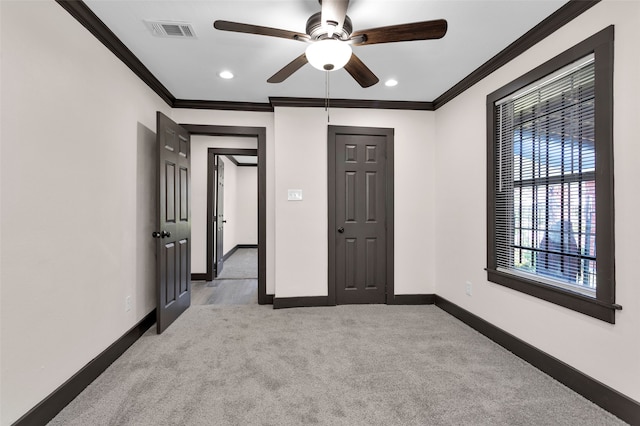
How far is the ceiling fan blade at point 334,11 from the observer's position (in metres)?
1.55

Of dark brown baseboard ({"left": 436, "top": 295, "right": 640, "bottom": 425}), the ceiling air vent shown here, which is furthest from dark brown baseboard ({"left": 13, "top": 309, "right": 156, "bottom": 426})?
dark brown baseboard ({"left": 436, "top": 295, "right": 640, "bottom": 425})

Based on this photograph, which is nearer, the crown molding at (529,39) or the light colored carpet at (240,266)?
the crown molding at (529,39)

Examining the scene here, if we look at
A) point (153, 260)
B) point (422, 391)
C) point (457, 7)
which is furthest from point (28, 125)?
point (422, 391)

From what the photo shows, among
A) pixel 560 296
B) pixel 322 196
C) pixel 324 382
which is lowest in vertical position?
pixel 324 382

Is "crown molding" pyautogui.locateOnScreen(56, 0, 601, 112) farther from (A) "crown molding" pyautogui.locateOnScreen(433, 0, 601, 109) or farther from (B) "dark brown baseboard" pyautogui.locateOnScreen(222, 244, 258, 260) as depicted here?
(B) "dark brown baseboard" pyautogui.locateOnScreen(222, 244, 258, 260)

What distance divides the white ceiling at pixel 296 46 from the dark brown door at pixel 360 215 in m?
0.58

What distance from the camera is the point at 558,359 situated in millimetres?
2090

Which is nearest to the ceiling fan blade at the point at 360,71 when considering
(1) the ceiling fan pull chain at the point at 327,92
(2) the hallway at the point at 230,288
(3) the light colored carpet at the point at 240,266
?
(1) the ceiling fan pull chain at the point at 327,92

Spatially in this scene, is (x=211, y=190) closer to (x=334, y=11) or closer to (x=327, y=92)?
(x=327, y=92)

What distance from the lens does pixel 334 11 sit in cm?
161

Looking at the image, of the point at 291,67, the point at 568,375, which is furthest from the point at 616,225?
the point at 291,67

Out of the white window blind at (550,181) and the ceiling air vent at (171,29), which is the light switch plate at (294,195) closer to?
the ceiling air vent at (171,29)

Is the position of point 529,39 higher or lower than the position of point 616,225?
higher

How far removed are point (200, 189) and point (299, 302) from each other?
8.84ft
